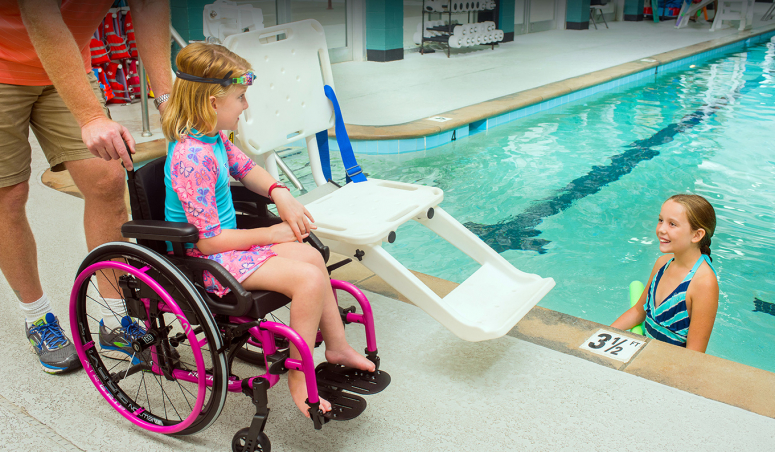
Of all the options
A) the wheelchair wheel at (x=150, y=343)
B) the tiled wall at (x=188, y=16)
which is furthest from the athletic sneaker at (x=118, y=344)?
the tiled wall at (x=188, y=16)

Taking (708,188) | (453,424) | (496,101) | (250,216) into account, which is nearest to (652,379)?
(453,424)

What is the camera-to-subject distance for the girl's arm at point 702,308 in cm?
195

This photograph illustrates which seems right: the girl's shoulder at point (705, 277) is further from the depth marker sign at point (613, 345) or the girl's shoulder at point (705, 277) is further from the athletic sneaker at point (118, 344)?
the athletic sneaker at point (118, 344)

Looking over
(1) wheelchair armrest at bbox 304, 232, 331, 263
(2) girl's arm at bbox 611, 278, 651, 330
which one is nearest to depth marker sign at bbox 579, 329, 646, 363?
(2) girl's arm at bbox 611, 278, 651, 330

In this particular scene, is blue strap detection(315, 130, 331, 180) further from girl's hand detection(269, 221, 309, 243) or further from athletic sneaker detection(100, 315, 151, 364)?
athletic sneaker detection(100, 315, 151, 364)

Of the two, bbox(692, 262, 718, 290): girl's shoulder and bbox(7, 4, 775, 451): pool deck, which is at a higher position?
bbox(692, 262, 718, 290): girl's shoulder

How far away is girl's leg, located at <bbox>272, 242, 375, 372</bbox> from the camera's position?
151 cm

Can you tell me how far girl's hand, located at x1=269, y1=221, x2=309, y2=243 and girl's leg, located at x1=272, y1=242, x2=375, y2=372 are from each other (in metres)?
0.03

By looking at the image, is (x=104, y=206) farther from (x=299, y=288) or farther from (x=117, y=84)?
(x=117, y=84)

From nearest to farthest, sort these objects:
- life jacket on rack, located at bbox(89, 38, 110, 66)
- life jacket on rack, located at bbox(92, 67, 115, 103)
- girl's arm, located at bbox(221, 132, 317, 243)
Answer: girl's arm, located at bbox(221, 132, 317, 243) < life jacket on rack, located at bbox(89, 38, 110, 66) < life jacket on rack, located at bbox(92, 67, 115, 103)

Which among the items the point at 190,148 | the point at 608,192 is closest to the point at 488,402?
the point at 190,148

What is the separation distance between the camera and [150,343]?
1.50 m

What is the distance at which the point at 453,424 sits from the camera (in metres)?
1.57

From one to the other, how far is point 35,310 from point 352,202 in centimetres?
106
